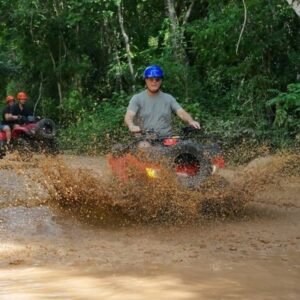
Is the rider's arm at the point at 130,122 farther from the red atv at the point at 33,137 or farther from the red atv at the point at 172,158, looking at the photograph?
the red atv at the point at 33,137

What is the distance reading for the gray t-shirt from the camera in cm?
750

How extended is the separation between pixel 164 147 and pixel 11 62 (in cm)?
1839

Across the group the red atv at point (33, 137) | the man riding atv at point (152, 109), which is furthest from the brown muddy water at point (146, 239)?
the red atv at point (33, 137)

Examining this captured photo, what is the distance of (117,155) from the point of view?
6754 mm

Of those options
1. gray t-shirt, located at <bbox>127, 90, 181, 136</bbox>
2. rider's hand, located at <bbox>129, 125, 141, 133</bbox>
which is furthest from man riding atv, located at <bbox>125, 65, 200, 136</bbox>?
rider's hand, located at <bbox>129, 125, 141, 133</bbox>

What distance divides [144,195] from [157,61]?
437 inches

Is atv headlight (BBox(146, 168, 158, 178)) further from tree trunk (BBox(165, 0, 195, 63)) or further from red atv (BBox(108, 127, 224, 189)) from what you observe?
tree trunk (BBox(165, 0, 195, 63))

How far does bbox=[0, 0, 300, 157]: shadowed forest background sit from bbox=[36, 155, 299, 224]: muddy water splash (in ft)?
16.3

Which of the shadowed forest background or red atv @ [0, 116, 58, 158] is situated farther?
red atv @ [0, 116, 58, 158]

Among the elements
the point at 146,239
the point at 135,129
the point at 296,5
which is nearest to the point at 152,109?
the point at 135,129

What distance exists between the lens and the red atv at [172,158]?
6.54 meters

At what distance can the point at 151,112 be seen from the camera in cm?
751

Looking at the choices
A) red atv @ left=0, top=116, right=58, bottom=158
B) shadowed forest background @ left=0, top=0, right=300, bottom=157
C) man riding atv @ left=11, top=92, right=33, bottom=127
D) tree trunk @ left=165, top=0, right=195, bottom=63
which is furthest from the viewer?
tree trunk @ left=165, top=0, right=195, bottom=63

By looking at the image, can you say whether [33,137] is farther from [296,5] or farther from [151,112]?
[296,5]
